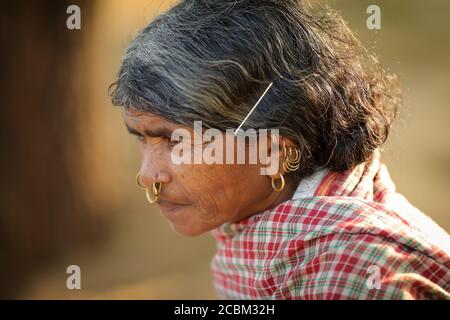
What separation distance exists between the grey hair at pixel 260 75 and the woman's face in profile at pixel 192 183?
0.25ft

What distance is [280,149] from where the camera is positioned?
228 centimetres

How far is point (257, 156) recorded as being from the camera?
2.26 m

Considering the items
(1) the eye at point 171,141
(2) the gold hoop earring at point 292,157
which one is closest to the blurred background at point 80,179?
(2) the gold hoop earring at point 292,157

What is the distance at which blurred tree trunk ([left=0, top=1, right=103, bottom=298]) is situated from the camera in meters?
4.41

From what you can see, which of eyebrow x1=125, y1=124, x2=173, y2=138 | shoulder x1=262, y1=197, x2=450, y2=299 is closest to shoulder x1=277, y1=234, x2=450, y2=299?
shoulder x1=262, y1=197, x2=450, y2=299

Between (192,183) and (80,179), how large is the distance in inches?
112

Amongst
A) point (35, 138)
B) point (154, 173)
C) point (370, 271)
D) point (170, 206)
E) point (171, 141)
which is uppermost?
point (35, 138)

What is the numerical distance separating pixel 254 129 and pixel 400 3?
501cm

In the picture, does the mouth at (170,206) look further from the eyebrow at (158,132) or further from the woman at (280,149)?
the eyebrow at (158,132)

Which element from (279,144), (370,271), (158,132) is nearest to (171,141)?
(158,132)

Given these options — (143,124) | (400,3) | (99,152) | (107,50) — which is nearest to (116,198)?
(99,152)

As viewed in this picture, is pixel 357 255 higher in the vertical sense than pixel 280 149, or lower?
lower

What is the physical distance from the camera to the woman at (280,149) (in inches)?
79.8

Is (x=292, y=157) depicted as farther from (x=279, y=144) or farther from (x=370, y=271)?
(x=370, y=271)
